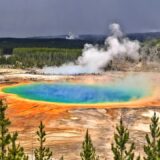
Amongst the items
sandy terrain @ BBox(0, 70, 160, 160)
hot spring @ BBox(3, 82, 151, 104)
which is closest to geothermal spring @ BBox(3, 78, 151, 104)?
hot spring @ BBox(3, 82, 151, 104)

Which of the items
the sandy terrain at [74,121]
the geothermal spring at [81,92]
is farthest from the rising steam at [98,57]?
the sandy terrain at [74,121]

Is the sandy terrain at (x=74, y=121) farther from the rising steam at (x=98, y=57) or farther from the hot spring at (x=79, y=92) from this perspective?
the rising steam at (x=98, y=57)

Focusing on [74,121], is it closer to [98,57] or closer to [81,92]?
[81,92]

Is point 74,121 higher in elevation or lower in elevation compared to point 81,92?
lower

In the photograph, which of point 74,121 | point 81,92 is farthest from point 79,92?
point 74,121

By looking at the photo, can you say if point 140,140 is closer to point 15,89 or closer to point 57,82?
point 15,89

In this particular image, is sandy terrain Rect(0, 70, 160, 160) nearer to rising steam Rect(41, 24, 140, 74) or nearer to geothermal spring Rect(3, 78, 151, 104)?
geothermal spring Rect(3, 78, 151, 104)

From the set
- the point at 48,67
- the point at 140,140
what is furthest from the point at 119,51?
the point at 140,140
